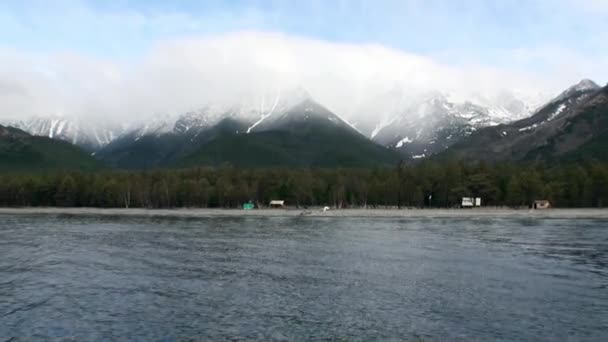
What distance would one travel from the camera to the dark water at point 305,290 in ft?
120

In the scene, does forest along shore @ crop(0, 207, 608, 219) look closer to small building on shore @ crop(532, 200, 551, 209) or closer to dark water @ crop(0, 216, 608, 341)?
small building on shore @ crop(532, 200, 551, 209)

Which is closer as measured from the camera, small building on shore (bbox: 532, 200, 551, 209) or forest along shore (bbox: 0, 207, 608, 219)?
forest along shore (bbox: 0, 207, 608, 219)

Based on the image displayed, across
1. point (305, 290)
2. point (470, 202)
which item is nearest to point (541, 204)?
point (470, 202)

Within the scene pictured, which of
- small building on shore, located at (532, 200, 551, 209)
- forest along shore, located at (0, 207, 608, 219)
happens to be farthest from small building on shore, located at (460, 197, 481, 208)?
small building on shore, located at (532, 200, 551, 209)

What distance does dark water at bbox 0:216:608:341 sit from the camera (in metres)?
36.6

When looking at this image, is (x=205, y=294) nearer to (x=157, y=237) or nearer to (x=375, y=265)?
(x=375, y=265)

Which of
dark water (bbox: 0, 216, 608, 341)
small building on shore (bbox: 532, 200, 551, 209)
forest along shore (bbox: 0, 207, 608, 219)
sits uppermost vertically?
small building on shore (bbox: 532, 200, 551, 209)

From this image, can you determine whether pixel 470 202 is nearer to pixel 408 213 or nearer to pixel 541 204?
pixel 541 204

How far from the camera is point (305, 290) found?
49062 millimetres

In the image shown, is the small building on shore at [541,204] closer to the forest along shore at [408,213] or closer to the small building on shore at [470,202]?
the forest along shore at [408,213]

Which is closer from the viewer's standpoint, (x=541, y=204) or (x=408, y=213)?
(x=408, y=213)

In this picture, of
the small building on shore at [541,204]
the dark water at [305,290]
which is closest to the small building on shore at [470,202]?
the small building on shore at [541,204]

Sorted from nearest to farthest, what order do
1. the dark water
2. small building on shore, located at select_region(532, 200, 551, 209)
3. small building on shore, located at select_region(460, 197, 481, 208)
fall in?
1. the dark water
2. small building on shore, located at select_region(532, 200, 551, 209)
3. small building on shore, located at select_region(460, 197, 481, 208)

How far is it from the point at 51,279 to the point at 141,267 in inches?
384
